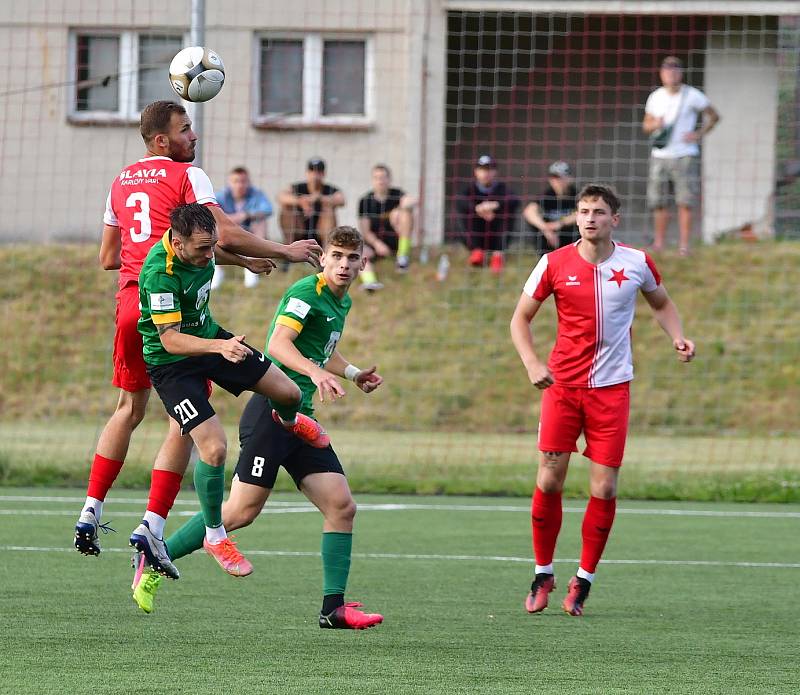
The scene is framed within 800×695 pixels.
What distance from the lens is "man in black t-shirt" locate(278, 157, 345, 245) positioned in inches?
702

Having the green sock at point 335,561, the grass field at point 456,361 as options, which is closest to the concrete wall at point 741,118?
the grass field at point 456,361

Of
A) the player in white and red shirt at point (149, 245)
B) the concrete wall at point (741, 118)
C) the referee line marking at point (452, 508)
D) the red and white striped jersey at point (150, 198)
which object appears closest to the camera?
the player in white and red shirt at point (149, 245)

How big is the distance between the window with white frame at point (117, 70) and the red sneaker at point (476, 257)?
582cm

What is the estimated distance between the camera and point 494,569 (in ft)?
30.3

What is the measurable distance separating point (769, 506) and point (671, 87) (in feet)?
22.6

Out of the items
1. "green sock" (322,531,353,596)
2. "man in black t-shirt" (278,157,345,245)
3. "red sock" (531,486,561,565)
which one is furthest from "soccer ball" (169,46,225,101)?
"man in black t-shirt" (278,157,345,245)

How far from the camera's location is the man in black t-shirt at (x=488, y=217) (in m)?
18.6

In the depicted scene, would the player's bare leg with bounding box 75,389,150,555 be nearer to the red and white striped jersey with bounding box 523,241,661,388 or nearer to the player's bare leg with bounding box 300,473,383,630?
the player's bare leg with bounding box 300,473,383,630

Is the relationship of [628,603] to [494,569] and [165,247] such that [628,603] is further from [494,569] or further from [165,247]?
[165,247]

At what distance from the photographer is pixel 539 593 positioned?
7.72 m

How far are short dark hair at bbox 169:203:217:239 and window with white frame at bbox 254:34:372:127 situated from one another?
15759mm

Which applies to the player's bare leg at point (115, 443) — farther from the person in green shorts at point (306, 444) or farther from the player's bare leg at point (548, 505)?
the player's bare leg at point (548, 505)

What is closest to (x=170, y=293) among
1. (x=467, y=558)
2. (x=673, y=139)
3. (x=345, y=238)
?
(x=345, y=238)

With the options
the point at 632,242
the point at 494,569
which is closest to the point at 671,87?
the point at 632,242
